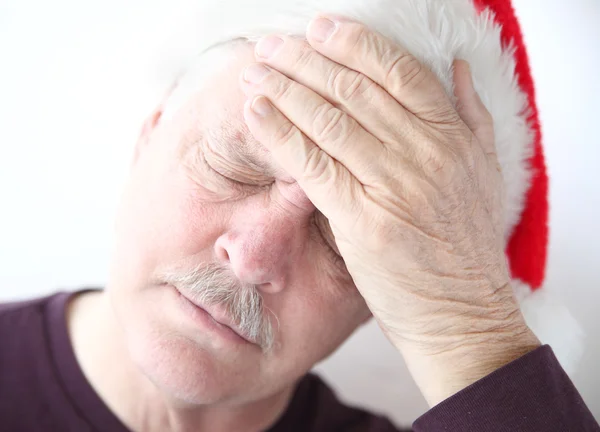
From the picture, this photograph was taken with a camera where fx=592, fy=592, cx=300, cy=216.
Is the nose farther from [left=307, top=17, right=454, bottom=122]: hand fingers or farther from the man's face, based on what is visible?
[left=307, top=17, right=454, bottom=122]: hand fingers

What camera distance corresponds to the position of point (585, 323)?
5.36ft

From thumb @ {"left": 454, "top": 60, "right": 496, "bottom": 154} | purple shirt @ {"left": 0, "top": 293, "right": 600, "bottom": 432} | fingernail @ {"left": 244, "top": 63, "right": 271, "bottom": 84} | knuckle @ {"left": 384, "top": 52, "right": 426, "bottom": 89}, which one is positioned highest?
fingernail @ {"left": 244, "top": 63, "right": 271, "bottom": 84}

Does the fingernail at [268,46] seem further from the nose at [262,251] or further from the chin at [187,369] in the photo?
the chin at [187,369]

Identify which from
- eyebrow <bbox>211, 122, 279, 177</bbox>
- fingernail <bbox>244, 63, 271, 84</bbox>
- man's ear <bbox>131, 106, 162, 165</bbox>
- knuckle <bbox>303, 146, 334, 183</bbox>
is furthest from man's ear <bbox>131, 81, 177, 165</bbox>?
knuckle <bbox>303, 146, 334, 183</bbox>

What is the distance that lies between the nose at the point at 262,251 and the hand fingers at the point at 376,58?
309 mm

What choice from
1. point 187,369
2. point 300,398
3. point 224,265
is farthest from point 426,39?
point 300,398

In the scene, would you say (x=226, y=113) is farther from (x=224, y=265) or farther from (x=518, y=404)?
(x=518, y=404)

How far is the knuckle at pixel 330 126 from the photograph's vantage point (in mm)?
959

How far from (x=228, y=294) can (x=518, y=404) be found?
54 cm

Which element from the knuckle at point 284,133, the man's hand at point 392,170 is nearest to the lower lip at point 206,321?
the man's hand at point 392,170

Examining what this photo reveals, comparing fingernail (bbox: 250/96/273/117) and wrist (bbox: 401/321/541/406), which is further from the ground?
fingernail (bbox: 250/96/273/117)

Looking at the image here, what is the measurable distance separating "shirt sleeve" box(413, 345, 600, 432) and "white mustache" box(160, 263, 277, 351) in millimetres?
353

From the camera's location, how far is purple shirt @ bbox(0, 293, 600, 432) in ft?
3.29

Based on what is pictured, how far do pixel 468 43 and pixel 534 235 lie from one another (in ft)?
1.54
